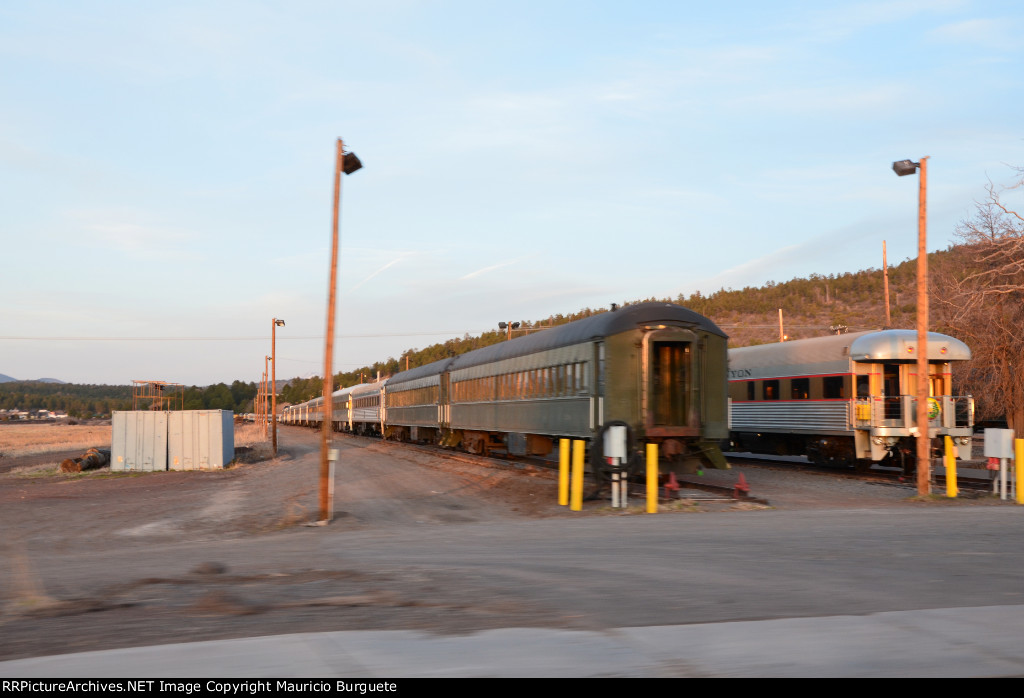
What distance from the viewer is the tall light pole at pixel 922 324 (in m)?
17.3

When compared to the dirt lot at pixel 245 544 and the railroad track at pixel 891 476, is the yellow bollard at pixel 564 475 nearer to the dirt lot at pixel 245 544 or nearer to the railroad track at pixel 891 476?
the dirt lot at pixel 245 544

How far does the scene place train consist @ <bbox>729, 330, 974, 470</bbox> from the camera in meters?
21.9

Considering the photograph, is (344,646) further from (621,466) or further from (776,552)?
(621,466)

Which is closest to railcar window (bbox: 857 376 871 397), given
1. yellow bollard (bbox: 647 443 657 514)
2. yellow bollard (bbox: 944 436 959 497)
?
yellow bollard (bbox: 944 436 959 497)

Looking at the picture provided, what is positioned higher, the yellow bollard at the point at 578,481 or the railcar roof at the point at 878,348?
the railcar roof at the point at 878,348

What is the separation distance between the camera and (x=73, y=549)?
1310cm

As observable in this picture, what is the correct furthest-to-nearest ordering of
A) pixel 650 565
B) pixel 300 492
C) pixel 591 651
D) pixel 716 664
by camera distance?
pixel 300 492 < pixel 650 565 < pixel 591 651 < pixel 716 664

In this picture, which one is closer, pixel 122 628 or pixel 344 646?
pixel 344 646

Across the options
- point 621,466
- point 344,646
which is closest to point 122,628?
point 344,646

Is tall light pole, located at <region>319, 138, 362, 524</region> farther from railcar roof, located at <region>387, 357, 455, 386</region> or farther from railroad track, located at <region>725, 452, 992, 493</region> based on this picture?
railcar roof, located at <region>387, 357, 455, 386</region>

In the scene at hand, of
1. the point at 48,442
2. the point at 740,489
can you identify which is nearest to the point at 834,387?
the point at 740,489

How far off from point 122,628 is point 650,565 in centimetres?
501

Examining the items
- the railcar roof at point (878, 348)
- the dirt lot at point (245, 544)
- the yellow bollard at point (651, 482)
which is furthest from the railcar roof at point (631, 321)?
the railcar roof at point (878, 348)

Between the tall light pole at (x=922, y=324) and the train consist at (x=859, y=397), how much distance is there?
385 cm
